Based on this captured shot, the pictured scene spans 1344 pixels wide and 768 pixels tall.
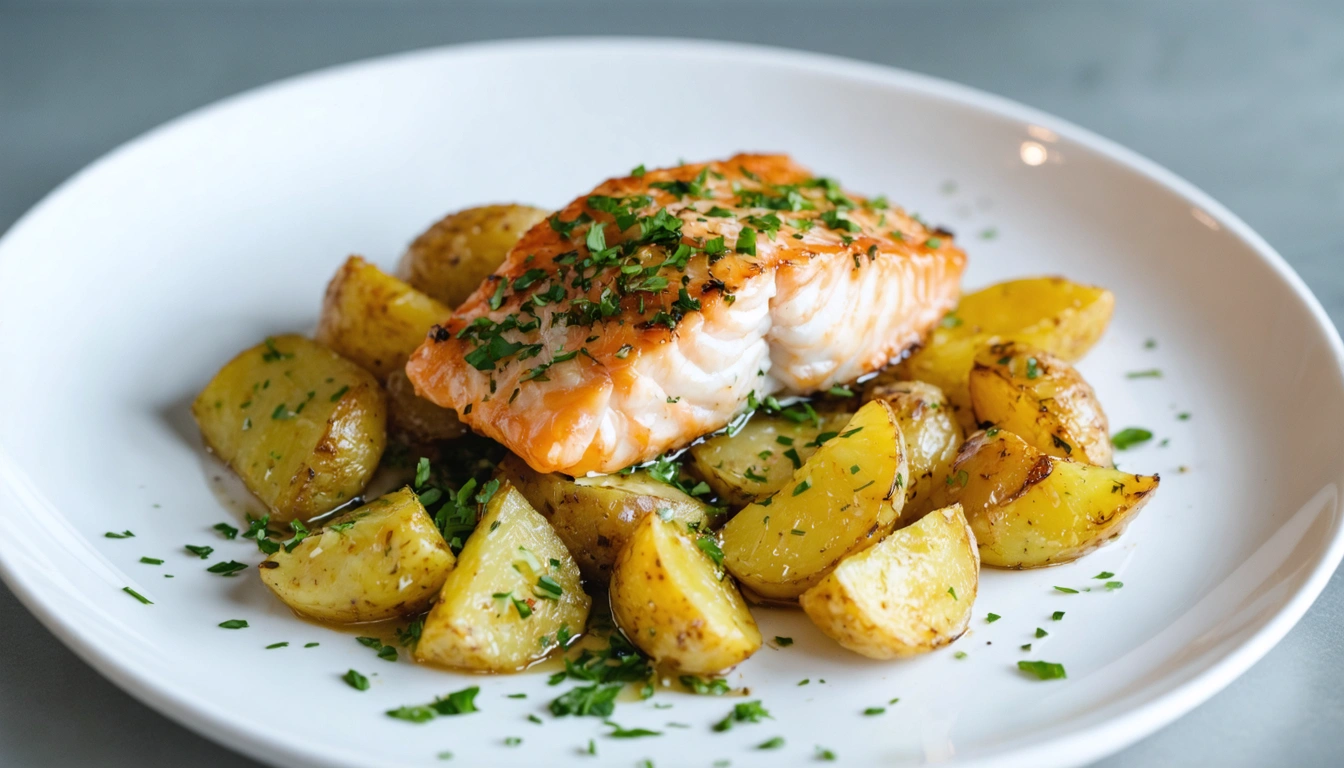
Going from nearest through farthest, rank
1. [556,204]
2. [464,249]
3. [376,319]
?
[376,319] < [464,249] < [556,204]

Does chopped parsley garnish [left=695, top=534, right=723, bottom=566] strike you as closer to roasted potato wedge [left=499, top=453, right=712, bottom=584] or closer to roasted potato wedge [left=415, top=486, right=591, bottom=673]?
roasted potato wedge [left=499, top=453, right=712, bottom=584]

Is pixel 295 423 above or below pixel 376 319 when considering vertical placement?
below

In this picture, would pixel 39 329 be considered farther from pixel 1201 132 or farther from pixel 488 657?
pixel 1201 132

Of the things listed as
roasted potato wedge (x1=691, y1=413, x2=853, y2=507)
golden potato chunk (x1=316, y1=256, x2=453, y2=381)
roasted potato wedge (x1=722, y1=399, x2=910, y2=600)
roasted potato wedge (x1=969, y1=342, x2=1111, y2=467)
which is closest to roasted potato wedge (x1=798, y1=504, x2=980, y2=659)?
roasted potato wedge (x1=722, y1=399, x2=910, y2=600)

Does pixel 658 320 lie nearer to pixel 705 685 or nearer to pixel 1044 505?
pixel 705 685

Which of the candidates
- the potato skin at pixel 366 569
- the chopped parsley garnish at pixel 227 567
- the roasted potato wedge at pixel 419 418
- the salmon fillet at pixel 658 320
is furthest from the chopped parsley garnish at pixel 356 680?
the roasted potato wedge at pixel 419 418

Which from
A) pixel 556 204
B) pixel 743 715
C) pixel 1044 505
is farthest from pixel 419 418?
pixel 1044 505

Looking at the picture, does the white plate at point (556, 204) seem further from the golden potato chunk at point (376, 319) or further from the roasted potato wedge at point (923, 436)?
the golden potato chunk at point (376, 319)
